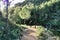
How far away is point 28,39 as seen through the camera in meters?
9.21

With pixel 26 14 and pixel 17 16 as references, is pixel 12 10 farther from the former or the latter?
pixel 26 14

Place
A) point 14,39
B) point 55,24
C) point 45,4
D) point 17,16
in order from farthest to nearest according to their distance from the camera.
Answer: point 45,4 → point 17,16 → point 55,24 → point 14,39

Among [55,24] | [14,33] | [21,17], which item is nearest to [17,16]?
[21,17]

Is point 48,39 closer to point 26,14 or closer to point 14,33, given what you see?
point 14,33

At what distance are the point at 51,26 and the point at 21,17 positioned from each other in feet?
7.24

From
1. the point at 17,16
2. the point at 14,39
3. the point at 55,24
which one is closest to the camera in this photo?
the point at 14,39

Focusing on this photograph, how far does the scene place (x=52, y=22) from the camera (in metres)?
14.6

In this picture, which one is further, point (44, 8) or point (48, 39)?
point (44, 8)

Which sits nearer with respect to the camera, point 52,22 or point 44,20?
point 52,22

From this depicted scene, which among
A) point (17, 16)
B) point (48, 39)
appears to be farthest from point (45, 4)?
point (48, 39)


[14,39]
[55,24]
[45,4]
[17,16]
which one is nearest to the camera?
[14,39]

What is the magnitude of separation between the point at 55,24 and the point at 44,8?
2.46 m

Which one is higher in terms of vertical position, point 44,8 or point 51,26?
point 44,8

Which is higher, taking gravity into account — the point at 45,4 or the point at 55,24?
the point at 45,4
